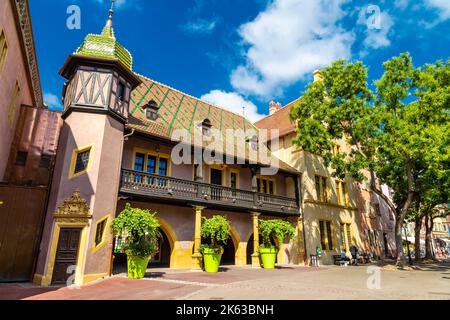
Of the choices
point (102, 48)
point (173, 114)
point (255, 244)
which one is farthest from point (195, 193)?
point (102, 48)

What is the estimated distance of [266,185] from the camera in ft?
73.3

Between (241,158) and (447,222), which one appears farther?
(447,222)

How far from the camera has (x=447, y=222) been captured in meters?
60.0

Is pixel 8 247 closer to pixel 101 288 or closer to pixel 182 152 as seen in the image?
pixel 101 288

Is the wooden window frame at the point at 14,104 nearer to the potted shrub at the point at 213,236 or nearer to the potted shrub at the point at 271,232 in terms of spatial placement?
the potted shrub at the point at 213,236

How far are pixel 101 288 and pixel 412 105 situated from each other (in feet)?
60.3

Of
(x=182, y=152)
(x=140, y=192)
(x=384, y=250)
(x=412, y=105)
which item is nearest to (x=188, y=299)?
(x=140, y=192)

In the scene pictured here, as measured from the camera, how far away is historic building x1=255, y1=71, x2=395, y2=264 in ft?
73.0

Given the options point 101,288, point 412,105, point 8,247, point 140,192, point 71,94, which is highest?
point 412,105

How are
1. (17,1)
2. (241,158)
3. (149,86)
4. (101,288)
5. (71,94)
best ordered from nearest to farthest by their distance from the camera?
(101,288), (17,1), (71,94), (241,158), (149,86)

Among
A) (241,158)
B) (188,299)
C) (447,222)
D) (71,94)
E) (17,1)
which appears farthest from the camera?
(447,222)

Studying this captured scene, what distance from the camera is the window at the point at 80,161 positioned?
12070 millimetres

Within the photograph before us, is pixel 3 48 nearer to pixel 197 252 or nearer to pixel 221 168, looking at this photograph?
pixel 197 252

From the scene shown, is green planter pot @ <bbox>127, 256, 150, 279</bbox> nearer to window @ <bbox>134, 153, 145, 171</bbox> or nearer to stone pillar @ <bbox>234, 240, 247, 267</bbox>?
window @ <bbox>134, 153, 145, 171</bbox>
